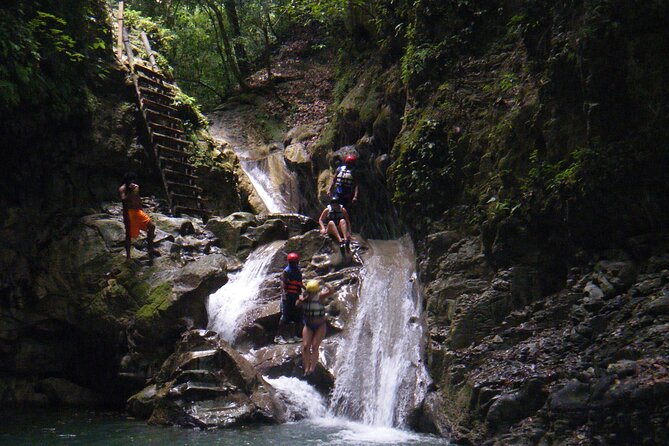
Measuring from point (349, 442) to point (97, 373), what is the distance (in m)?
6.58

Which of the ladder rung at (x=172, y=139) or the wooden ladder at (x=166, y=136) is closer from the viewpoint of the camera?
the wooden ladder at (x=166, y=136)

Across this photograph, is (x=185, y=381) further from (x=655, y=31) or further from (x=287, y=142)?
(x=287, y=142)

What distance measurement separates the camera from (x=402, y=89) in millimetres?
13914

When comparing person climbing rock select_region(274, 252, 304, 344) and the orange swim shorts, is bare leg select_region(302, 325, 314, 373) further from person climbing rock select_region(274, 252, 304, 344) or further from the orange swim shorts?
the orange swim shorts

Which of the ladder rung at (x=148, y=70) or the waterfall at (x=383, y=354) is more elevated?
the ladder rung at (x=148, y=70)

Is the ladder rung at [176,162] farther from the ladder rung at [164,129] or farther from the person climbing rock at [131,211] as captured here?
the person climbing rock at [131,211]

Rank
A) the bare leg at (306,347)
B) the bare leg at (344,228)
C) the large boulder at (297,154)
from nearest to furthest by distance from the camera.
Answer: the bare leg at (306,347) → the bare leg at (344,228) → the large boulder at (297,154)

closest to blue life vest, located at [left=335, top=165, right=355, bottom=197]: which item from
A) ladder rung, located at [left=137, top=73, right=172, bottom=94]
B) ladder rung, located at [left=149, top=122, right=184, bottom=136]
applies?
ladder rung, located at [left=149, top=122, right=184, bottom=136]

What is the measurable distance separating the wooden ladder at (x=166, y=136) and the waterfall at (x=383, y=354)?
5.43m

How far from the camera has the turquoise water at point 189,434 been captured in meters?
7.95

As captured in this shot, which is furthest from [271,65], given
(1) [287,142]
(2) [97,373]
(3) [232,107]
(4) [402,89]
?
(2) [97,373]

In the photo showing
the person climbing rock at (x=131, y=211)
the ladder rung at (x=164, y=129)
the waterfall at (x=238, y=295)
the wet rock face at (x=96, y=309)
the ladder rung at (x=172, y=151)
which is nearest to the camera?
the wet rock face at (x=96, y=309)

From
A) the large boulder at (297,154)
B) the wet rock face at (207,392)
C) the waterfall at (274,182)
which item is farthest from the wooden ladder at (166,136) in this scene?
the wet rock face at (207,392)

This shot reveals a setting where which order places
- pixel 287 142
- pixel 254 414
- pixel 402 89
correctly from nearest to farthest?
Result: 1. pixel 254 414
2. pixel 402 89
3. pixel 287 142
